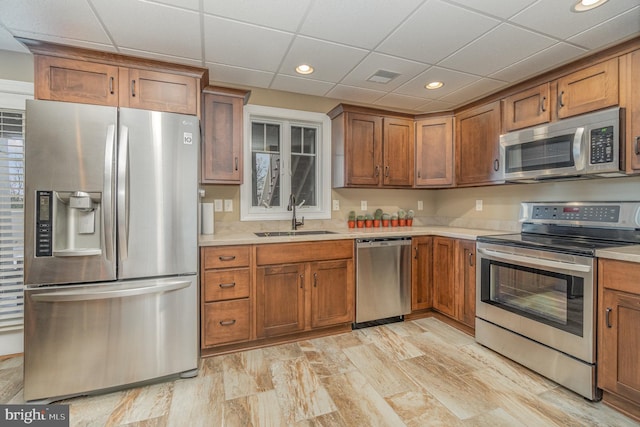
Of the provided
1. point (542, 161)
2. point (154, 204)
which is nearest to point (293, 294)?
point (154, 204)

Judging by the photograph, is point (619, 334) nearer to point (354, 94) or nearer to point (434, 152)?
point (434, 152)

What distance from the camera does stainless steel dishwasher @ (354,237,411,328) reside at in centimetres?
283

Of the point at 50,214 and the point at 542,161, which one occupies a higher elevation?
the point at 542,161

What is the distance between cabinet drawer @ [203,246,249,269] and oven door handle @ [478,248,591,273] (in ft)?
6.56

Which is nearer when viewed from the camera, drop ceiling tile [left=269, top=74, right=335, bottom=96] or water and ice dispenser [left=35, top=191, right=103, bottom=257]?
water and ice dispenser [left=35, top=191, right=103, bottom=257]

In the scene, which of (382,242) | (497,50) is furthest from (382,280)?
(497,50)

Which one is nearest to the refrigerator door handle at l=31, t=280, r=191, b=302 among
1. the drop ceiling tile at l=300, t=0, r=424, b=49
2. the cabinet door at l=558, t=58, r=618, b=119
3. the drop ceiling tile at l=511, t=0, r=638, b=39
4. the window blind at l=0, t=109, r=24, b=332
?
the window blind at l=0, t=109, r=24, b=332

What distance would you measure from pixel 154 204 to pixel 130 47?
1301mm

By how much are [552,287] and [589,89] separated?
1.44 metres

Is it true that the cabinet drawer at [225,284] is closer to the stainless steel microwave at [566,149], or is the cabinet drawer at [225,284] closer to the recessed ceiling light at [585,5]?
the stainless steel microwave at [566,149]

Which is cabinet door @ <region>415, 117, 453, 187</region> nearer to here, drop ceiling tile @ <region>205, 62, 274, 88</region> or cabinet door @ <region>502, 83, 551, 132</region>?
cabinet door @ <region>502, 83, 551, 132</region>

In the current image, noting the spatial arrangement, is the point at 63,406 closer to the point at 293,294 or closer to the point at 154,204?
the point at 154,204

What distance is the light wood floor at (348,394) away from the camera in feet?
5.50

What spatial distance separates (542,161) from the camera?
2.42 metres
